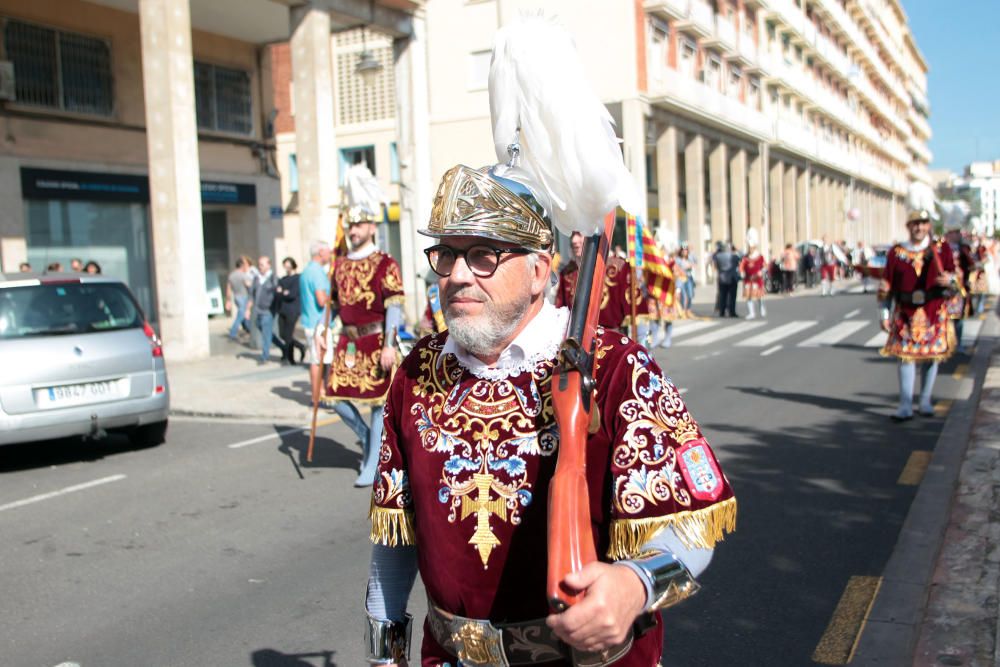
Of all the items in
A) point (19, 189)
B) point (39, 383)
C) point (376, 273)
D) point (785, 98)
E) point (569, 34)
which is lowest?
point (39, 383)

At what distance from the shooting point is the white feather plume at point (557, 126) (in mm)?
1951

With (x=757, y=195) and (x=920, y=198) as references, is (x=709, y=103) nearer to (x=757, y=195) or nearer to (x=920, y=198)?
(x=757, y=195)

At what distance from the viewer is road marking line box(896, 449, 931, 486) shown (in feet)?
22.3

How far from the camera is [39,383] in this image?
830cm

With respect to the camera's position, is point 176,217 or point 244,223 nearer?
point 176,217

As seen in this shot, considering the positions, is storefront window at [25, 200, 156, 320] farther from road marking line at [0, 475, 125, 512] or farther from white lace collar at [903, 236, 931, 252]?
white lace collar at [903, 236, 931, 252]

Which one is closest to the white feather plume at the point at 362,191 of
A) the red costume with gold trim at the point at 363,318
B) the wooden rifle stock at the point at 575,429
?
the red costume with gold trim at the point at 363,318

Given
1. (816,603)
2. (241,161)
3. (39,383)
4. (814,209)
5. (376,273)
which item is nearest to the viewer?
(816,603)

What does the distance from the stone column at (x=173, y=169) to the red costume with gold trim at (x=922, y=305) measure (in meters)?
11.6

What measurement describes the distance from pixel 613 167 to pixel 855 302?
93.4ft

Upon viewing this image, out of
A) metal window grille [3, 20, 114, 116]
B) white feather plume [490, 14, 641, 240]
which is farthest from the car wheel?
metal window grille [3, 20, 114, 116]

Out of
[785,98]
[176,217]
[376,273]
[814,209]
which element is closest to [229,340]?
[176,217]

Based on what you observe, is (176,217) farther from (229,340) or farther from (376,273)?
(376,273)

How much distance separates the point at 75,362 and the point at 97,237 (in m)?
13.5
